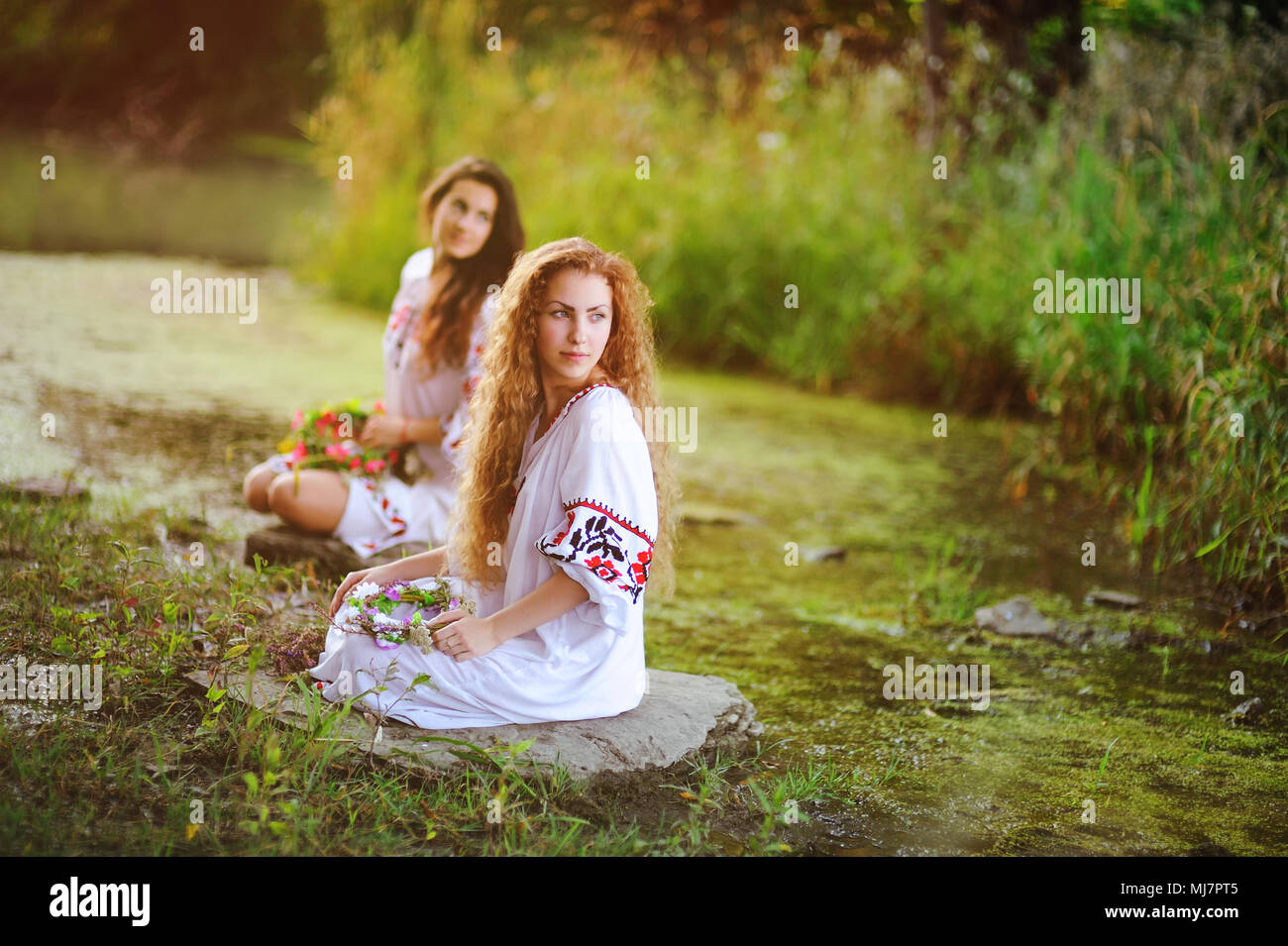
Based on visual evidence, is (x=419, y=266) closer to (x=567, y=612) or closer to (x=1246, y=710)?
(x=567, y=612)

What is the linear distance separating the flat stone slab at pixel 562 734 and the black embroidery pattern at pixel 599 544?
12.1 inches

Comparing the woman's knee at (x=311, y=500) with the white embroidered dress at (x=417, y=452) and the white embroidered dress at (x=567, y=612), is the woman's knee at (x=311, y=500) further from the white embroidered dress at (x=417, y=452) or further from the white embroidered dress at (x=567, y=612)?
the white embroidered dress at (x=567, y=612)

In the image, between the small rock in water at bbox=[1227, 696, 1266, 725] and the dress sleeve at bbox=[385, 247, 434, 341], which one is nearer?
the small rock in water at bbox=[1227, 696, 1266, 725]

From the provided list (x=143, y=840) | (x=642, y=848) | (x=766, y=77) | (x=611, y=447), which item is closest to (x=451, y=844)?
(x=642, y=848)

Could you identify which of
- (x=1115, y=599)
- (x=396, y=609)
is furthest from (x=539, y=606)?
(x=1115, y=599)

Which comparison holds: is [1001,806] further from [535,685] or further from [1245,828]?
[535,685]

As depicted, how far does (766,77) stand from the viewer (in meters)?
7.96

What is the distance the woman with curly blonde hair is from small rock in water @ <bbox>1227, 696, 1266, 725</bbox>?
1.49 metres

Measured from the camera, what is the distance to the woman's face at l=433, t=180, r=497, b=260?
352 centimetres

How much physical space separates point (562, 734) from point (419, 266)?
1.85 m

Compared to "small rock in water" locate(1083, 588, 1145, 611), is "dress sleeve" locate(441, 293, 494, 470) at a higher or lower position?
higher

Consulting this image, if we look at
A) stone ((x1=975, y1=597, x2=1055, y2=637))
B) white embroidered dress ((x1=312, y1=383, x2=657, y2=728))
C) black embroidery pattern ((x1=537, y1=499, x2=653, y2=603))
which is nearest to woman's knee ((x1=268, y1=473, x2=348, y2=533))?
white embroidered dress ((x1=312, y1=383, x2=657, y2=728))

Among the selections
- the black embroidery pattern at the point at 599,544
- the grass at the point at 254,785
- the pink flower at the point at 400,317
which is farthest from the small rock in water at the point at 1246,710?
the pink flower at the point at 400,317

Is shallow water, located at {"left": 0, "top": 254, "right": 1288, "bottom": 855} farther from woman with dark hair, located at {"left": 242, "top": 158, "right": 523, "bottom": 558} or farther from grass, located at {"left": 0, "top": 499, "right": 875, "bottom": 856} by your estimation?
woman with dark hair, located at {"left": 242, "top": 158, "right": 523, "bottom": 558}
